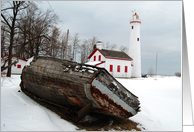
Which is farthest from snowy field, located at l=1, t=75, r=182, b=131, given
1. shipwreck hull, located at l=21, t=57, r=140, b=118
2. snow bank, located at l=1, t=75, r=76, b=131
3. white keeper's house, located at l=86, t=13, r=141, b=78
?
white keeper's house, located at l=86, t=13, r=141, b=78

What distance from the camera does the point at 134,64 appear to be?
86.2 feet

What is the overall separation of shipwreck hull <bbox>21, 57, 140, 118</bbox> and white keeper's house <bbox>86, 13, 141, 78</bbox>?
56.3ft

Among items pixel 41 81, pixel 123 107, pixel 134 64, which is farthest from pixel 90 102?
pixel 134 64

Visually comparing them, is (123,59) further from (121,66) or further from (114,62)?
(114,62)

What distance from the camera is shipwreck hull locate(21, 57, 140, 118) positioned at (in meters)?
4.27

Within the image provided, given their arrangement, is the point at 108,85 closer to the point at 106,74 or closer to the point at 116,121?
the point at 106,74

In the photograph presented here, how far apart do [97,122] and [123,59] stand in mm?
20288

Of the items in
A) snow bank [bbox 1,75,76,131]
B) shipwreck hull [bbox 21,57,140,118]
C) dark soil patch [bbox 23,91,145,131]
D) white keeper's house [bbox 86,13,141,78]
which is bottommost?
dark soil patch [bbox 23,91,145,131]

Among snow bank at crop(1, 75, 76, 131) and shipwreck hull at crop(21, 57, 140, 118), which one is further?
shipwreck hull at crop(21, 57, 140, 118)

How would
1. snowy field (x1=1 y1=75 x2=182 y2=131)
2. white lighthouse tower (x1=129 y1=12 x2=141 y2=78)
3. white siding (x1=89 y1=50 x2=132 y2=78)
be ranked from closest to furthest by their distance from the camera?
snowy field (x1=1 y1=75 x2=182 y2=131) < white siding (x1=89 y1=50 x2=132 y2=78) < white lighthouse tower (x1=129 y1=12 x2=141 y2=78)

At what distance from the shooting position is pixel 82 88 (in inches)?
170

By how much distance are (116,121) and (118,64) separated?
63.3ft

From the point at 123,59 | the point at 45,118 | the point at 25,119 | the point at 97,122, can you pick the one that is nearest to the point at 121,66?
the point at 123,59

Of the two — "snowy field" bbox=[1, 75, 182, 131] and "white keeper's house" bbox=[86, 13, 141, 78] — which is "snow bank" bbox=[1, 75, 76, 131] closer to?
"snowy field" bbox=[1, 75, 182, 131]
